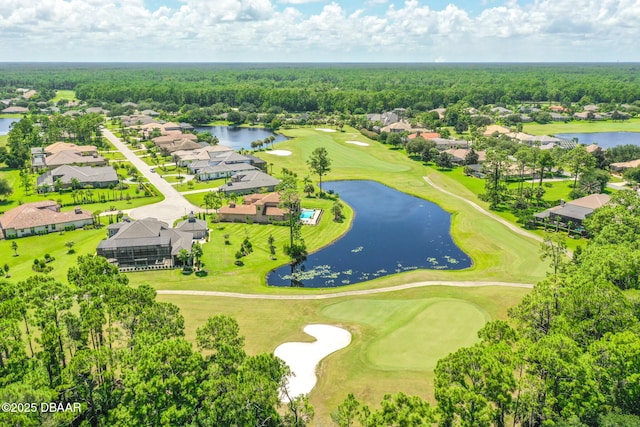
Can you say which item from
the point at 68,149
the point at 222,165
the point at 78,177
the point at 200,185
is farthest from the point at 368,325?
the point at 68,149

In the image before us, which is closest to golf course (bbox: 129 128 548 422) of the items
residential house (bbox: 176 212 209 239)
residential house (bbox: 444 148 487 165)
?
residential house (bbox: 176 212 209 239)

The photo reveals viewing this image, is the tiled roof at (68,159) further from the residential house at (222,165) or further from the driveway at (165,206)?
the residential house at (222,165)

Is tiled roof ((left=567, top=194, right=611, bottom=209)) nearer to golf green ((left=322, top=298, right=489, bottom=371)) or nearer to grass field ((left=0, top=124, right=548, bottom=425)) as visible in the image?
grass field ((left=0, top=124, right=548, bottom=425))

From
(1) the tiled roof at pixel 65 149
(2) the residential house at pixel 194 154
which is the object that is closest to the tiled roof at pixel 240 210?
(2) the residential house at pixel 194 154

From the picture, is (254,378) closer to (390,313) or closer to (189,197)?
(390,313)

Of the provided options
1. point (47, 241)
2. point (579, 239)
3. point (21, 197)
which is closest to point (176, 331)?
point (47, 241)
